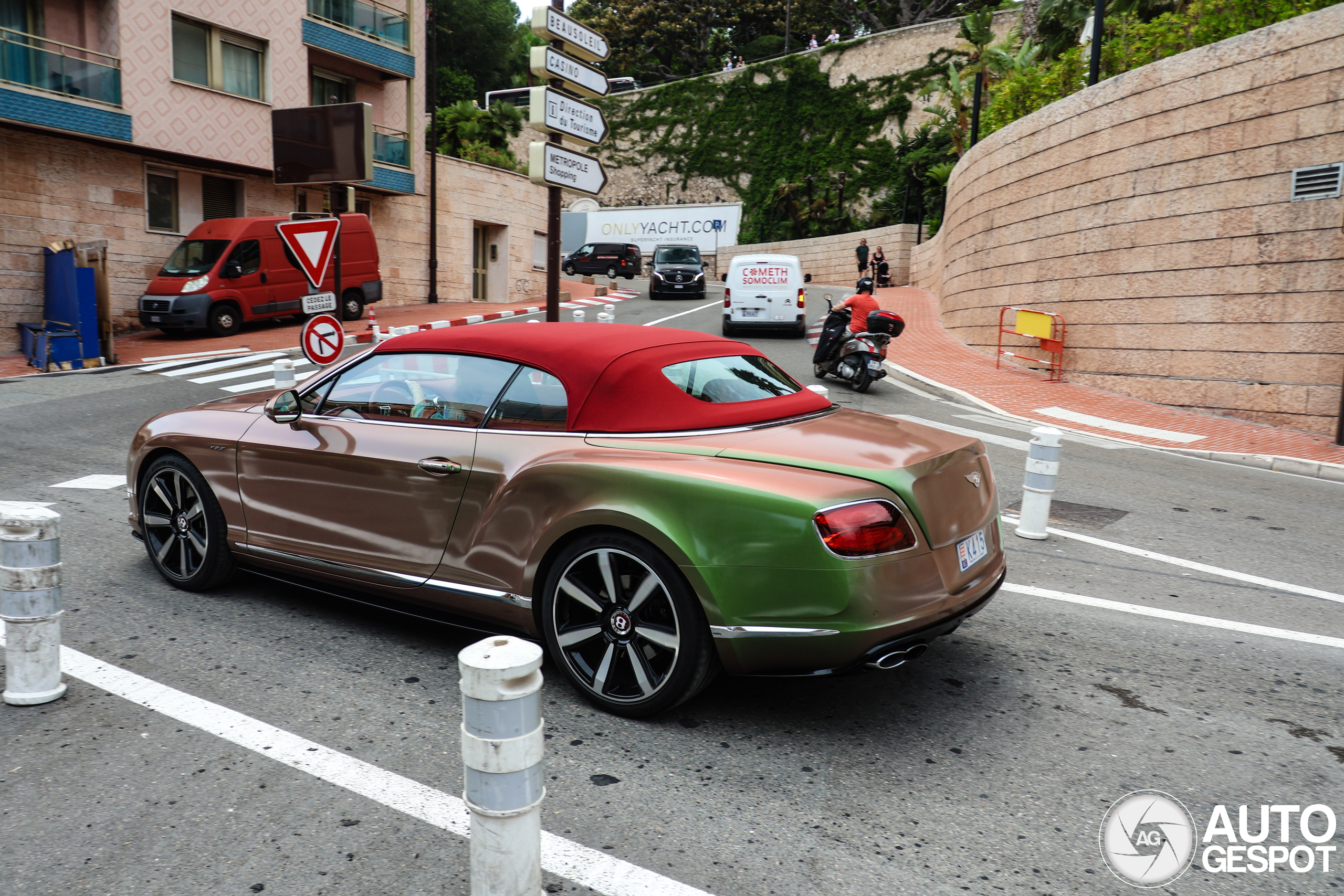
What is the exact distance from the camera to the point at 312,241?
10.9 m

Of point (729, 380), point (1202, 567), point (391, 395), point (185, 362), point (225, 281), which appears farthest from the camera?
point (225, 281)

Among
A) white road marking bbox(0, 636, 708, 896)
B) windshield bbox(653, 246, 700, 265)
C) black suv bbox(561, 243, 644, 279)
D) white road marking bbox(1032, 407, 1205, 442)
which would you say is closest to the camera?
white road marking bbox(0, 636, 708, 896)

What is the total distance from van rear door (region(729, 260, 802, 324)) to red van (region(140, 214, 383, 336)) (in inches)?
317

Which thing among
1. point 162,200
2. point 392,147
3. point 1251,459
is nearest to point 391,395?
point 1251,459

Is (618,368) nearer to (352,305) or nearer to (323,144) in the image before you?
(323,144)

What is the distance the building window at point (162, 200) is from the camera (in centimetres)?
2108

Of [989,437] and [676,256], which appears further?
[676,256]

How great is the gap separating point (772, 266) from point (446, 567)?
16879 millimetres

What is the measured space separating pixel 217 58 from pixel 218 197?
3.12 m

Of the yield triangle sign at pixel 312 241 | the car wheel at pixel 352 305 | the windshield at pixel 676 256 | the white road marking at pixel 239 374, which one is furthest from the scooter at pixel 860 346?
the windshield at pixel 676 256

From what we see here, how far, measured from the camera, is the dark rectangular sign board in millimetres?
13008

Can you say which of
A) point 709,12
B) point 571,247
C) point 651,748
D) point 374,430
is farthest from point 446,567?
point 709,12

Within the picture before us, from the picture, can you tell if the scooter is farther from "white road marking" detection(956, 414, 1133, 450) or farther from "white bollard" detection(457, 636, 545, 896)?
"white bollard" detection(457, 636, 545, 896)

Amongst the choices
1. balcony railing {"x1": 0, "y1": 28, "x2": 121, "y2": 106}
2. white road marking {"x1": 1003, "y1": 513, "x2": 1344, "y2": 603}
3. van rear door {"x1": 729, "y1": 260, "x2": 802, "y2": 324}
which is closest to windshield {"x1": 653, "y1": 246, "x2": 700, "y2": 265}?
van rear door {"x1": 729, "y1": 260, "x2": 802, "y2": 324}
